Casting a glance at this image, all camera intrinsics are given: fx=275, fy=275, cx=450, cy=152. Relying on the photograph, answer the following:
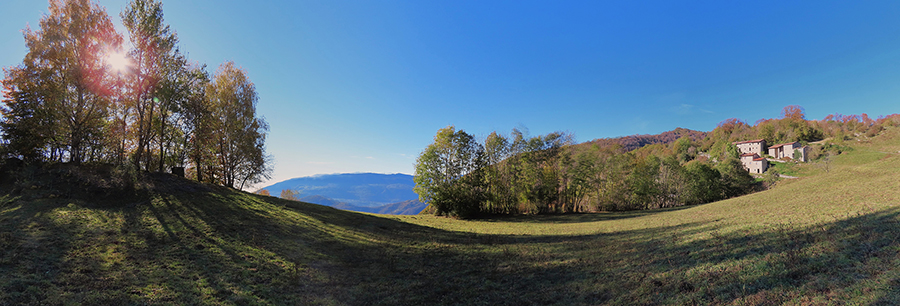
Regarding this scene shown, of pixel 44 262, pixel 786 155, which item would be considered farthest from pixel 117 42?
pixel 786 155

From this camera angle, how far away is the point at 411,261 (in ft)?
41.9

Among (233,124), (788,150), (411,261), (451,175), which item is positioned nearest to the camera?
(411,261)

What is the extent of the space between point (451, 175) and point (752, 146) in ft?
460

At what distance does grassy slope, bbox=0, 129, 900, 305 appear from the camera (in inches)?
249

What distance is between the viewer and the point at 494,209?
42.1m

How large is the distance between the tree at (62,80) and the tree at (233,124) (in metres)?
8.80

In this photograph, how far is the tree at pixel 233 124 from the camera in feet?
91.3

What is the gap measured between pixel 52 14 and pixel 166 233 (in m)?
17.0

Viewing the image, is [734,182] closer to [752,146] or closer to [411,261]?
[411,261]

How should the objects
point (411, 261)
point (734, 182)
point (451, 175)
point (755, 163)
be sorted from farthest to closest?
point (755, 163) → point (734, 182) → point (451, 175) → point (411, 261)

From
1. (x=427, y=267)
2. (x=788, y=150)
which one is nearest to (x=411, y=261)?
(x=427, y=267)

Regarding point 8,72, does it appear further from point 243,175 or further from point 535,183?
point 535,183

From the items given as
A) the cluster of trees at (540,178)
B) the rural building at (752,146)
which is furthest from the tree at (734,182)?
the rural building at (752,146)

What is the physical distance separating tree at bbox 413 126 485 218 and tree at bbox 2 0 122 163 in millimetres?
27859
